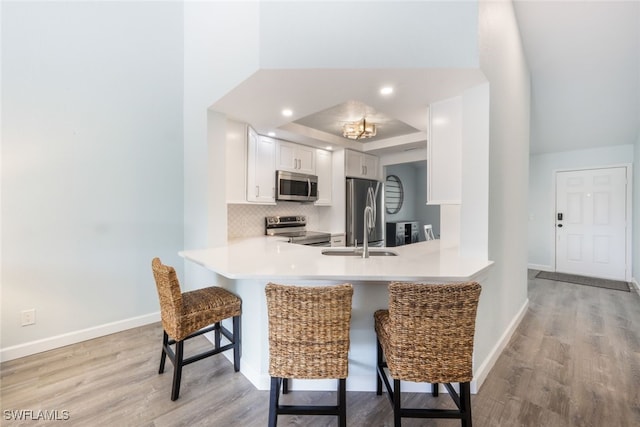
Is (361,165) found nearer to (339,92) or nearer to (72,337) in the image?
(339,92)

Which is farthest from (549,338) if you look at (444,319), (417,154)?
(417,154)

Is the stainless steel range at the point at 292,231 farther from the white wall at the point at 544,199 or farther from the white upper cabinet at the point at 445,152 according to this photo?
the white wall at the point at 544,199

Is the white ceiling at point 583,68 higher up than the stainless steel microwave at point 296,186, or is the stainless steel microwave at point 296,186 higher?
the white ceiling at point 583,68

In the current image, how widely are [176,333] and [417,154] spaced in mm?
4033

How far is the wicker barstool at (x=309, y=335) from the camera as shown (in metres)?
1.38

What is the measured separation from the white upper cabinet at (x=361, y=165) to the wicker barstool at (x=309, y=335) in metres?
3.19

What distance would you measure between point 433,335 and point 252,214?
2921 millimetres

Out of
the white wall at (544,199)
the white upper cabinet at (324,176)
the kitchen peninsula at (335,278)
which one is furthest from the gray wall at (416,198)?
the kitchen peninsula at (335,278)

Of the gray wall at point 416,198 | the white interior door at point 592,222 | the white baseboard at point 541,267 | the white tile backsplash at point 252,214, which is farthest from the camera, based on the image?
the gray wall at point 416,198

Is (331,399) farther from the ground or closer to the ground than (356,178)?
closer to the ground

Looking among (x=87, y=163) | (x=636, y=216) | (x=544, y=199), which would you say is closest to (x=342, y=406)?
(x=87, y=163)

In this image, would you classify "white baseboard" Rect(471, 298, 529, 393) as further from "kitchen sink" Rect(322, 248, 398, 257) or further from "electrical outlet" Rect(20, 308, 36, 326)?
"electrical outlet" Rect(20, 308, 36, 326)

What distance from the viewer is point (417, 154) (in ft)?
14.7

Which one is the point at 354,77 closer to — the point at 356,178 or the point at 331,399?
the point at 331,399
